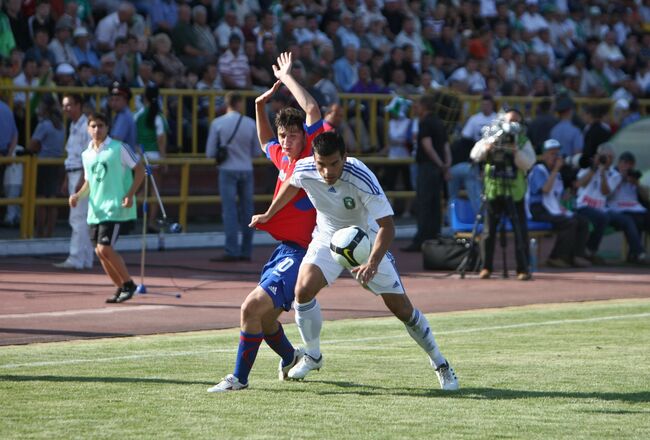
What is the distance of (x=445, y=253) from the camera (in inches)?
738

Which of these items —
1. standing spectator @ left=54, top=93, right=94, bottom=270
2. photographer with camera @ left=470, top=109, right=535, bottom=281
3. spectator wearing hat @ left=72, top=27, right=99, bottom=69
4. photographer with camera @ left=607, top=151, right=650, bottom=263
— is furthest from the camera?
spectator wearing hat @ left=72, top=27, right=99, bottom=69

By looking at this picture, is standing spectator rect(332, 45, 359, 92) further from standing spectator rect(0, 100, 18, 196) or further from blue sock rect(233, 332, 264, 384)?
blue sock rect(233, 332, 264, 384)

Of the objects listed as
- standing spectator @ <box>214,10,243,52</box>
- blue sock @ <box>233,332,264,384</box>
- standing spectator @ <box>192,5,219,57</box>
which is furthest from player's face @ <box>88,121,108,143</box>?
standing spectator @ <box>214,10,243,52</box>

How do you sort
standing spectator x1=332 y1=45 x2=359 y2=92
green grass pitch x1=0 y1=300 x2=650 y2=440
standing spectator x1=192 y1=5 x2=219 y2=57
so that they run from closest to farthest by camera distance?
green grass pitch x1=0 y1=300 x2=650 y2=440 → standing spectator x1=192 y1=5 x2=219 y2=57 → standing spectator x1=332 y1=45 x2=359 y2=92

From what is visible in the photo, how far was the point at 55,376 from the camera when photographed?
9.80 meters

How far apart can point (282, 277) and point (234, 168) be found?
1009cm

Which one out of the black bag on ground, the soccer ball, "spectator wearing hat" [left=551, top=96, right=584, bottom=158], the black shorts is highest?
"spectator wearing hat" [left=551, top=96, right=584, bottom=158]

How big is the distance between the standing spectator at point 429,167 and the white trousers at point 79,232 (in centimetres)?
518

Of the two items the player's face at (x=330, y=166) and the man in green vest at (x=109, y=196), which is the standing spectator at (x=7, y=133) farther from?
the player's face at (x=330, y=166)

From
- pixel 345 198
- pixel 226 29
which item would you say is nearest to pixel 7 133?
pixel 226 29

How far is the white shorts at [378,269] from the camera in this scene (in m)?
9.05

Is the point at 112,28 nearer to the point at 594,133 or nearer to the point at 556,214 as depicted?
the point at 556,214

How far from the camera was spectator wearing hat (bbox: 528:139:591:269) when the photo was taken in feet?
64.5

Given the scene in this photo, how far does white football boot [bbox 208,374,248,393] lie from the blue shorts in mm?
543
